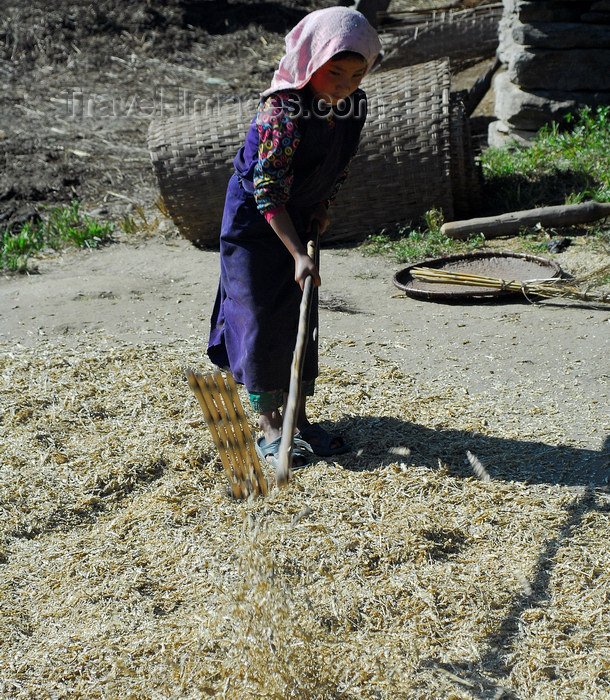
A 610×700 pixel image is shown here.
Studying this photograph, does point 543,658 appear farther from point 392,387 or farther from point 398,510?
point 392,387

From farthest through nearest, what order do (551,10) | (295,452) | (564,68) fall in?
(564,68) → (551,10) → (295,452)

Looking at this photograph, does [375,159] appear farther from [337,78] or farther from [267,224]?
[337,78]

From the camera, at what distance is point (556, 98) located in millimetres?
6582

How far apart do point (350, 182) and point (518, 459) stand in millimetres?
3023

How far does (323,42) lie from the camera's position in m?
2.28

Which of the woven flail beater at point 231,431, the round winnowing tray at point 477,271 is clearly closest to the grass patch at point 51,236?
the round winnowing tray at point 477,271

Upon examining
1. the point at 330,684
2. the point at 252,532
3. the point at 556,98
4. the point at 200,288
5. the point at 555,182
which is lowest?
the point at 330,684

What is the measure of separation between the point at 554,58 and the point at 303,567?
5448 mm

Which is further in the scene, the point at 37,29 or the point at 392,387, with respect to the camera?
the point at 37,29

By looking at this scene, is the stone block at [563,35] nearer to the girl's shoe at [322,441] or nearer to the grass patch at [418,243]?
the grass patch at [418,243]

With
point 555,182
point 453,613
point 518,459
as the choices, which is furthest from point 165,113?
point 453,613

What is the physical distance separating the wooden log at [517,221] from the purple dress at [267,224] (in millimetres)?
2653

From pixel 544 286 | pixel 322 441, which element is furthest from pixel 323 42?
pixel 544 286

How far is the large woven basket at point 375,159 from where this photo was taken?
211 inches
